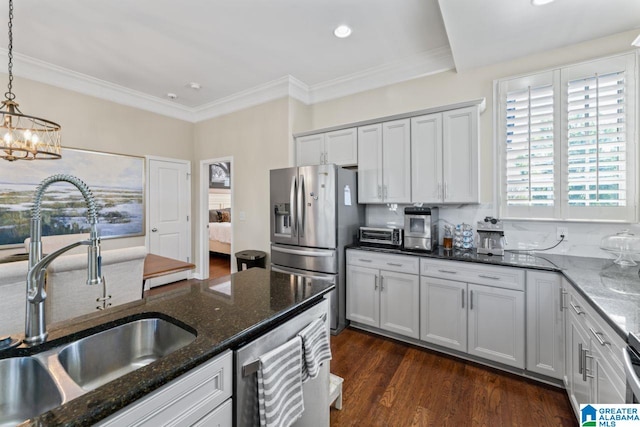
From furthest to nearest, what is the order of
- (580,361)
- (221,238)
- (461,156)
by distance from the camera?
1. (221,238)
2. (461,156)
3. (580,361)

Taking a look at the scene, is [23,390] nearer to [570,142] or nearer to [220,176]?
[570,142]

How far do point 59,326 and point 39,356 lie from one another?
0.52 ft

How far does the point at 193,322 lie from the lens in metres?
1.07

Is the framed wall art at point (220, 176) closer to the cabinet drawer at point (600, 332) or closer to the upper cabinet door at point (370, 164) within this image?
the upper cabinet door at point (370, 164)

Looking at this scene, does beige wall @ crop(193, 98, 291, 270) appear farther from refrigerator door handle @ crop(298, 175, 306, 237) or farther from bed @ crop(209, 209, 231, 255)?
bed @ crop(209, 209, 231, 255)

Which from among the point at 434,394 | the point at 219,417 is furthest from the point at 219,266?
the point at 219,417

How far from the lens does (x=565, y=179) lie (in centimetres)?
251

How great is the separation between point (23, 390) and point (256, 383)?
700mm

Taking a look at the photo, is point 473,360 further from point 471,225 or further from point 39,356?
point 39,356

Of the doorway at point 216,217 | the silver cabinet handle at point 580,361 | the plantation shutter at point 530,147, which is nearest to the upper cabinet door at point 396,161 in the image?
the plantation shutter at point 530,147

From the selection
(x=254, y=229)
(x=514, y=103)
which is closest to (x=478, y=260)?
(x=514, y=103)

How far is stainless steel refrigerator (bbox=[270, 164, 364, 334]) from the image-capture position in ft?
9.93

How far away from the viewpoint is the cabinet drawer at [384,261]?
2703 millimetres

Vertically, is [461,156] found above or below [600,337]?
above
